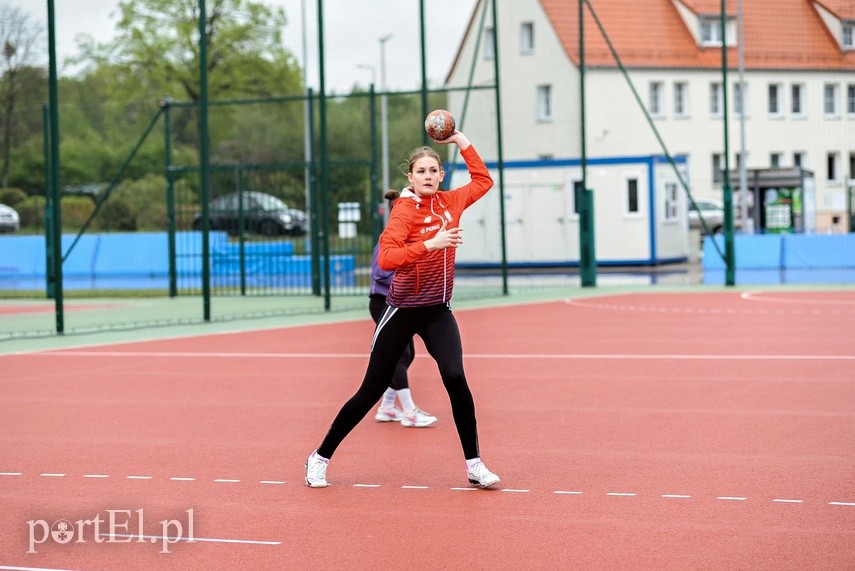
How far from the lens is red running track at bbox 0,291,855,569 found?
623 cm

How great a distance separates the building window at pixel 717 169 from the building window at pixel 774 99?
10.7 ft

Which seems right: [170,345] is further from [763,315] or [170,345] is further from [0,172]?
[0,172]

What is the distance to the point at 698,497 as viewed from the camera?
721 centimetres

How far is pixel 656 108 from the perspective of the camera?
5662 centimetres

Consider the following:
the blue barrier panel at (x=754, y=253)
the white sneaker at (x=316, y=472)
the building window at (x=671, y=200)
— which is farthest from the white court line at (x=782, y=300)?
the white sneaker at (x=316, y=472)

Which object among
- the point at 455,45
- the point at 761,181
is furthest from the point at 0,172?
the point at 761,181

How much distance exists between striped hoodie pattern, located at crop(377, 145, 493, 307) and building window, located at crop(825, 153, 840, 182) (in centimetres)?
3656

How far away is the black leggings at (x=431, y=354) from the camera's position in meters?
7.58

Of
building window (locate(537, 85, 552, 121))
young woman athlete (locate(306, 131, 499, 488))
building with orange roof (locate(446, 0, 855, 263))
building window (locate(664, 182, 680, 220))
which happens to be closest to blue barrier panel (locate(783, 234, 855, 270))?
building with orange roof (locate(446, 0, 855, 263))

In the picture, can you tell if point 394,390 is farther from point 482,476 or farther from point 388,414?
point 482,476

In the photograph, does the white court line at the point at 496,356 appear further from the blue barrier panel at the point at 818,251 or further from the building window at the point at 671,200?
the building window at the point at 671,200

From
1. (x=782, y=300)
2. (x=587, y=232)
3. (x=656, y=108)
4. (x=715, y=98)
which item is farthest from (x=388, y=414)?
(x=715, y=98)

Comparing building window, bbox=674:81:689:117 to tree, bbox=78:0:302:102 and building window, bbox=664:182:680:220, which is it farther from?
building window, bbox=664:182:680:220

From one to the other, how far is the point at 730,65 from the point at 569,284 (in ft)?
92.1
